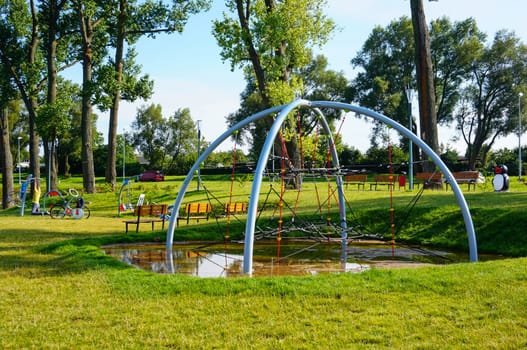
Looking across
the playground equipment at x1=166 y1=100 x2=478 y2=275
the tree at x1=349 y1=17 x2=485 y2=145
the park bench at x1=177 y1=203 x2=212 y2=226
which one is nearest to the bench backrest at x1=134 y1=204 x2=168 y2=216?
the park bench at x1=177 y1=203 x2=212 y2=226

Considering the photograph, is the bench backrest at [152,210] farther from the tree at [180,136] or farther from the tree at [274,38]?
the tree at [180,136]

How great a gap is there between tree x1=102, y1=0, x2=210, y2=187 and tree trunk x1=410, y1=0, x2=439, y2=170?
47.5 ft

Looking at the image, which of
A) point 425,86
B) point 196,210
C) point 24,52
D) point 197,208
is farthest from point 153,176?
point 425,86

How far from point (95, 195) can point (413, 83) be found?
37.7 meters

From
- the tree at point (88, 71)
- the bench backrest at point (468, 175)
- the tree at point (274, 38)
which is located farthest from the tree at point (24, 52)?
the bench backrest at point (468, 175)

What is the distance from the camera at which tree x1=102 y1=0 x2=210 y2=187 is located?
30.1 meters

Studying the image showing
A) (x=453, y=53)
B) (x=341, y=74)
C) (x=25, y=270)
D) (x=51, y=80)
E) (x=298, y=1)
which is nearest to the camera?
(x=25, y=270)

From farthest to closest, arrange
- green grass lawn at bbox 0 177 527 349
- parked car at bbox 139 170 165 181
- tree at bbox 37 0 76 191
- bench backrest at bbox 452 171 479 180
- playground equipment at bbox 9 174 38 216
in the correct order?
parked car at bbox 139 170 165 181
tree at bbox 37 0 76 191
bench backrest at bbox 452 171 479 180
playground equipment at bbox 9 174 38 216
green grass lawn at bbox 0 177 527 349

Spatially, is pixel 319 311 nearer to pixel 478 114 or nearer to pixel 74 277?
pixel 74 277

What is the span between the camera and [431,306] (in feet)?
22.3

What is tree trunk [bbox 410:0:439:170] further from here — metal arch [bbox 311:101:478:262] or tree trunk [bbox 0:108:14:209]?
tree trunk [bbox 0:108:14:209]

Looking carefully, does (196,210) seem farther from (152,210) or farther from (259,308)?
(259,308)

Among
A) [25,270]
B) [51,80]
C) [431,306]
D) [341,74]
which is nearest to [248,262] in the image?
[431,306]

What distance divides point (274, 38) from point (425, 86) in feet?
25.7
